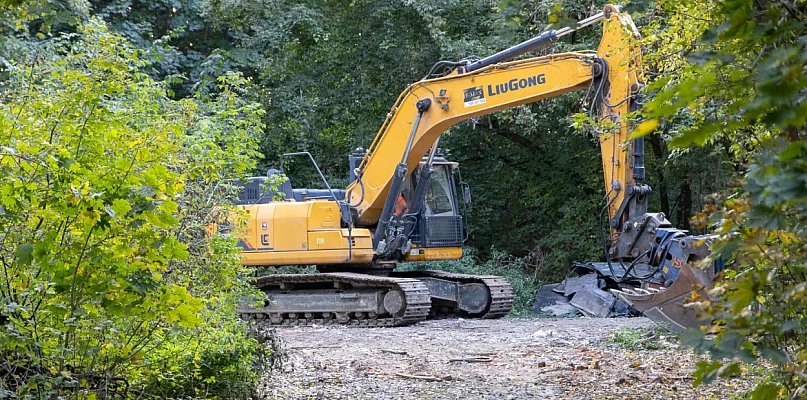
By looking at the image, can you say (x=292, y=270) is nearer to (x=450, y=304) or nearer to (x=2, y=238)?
(x=450, y=304)

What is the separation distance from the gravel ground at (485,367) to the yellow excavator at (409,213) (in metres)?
1.48

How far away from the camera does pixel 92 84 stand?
16.2 ft

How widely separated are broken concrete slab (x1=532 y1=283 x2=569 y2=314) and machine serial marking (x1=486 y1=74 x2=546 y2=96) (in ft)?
14.5

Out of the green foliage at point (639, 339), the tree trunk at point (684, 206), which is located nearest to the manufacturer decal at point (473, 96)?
the green foliage at point (639, 339)

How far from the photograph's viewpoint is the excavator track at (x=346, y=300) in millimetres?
13273

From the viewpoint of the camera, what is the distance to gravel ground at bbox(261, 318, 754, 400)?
7.43m

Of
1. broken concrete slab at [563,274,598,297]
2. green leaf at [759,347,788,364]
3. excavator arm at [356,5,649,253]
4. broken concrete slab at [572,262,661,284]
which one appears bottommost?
broken concrete slab at [563,274,598,297]

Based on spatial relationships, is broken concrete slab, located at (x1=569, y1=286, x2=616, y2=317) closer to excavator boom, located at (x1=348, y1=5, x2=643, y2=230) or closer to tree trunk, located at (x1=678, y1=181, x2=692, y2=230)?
excavator boom, located at (x1=348, y1=5, x2=643, y2=230)

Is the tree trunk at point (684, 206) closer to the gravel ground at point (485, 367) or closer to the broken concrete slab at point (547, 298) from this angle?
the broken concrete slab at point (547, 298)

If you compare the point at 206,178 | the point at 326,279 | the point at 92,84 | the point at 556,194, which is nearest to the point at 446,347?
the point at 326,279

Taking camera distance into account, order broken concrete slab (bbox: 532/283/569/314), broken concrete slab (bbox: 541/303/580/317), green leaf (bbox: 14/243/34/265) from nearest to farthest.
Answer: green leaf (bbox: 14/243/34/265) < broken concrete slab (bbox: 541/303/580/317) < broken concrete slab (bbox: 532/283/569/314)

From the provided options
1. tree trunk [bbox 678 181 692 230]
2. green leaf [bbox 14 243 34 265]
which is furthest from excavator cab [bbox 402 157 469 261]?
green leaf [bbox 14 243 34 265]

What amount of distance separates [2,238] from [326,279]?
957cm

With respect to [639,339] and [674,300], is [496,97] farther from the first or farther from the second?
[674,300]
